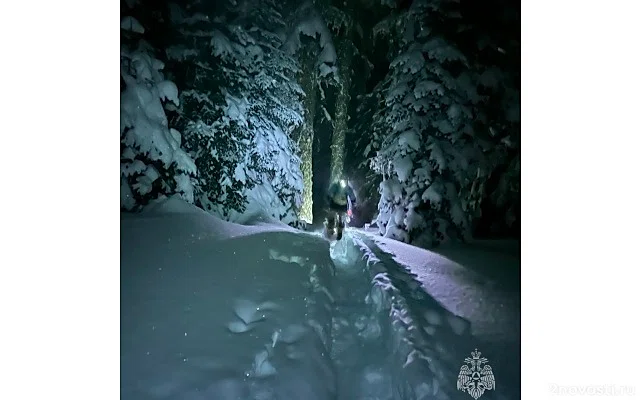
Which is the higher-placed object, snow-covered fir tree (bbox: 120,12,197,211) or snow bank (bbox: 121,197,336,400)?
snow-covered fir tree (bbox: 120,12,197,211)

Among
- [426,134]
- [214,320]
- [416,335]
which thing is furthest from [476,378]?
[426,134]

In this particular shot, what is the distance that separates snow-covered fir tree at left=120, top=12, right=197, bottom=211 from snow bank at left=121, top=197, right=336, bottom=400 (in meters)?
0.89

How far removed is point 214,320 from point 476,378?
281cm

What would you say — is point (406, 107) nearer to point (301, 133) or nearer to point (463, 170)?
point (463, 170)

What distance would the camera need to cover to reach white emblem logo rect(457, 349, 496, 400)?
12.5 ft

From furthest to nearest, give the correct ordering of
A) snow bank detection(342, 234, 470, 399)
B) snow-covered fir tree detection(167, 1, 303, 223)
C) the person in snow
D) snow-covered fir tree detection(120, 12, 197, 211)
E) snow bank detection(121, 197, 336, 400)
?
the person in snow < snow-covered fir tree detection(167, 1, 303, 223) < snow-covered fir tree detection(120, 12, 197, 211) < snow bank detection(342, 234, 470, 399) < snow bank detection(121, 197, 336, 400)

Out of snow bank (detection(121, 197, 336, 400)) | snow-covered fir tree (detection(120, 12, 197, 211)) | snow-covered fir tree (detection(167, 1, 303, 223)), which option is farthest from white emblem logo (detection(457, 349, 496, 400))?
snow-covered fir tree (detection(167, 1, 303, 223))

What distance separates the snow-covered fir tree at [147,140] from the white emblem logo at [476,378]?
197 inches

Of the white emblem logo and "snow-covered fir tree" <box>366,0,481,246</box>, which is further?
"snow-covered fir tree" <box>366,0,481,246</box>

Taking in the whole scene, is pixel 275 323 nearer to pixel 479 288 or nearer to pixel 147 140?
pixel 479 288

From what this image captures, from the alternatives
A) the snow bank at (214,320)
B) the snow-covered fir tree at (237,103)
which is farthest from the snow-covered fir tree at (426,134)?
the snow bank at (214,320)

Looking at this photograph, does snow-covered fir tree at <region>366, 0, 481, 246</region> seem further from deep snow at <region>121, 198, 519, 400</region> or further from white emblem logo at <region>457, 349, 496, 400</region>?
white emblem logo at <region>457, 349, 496, 400</region>
